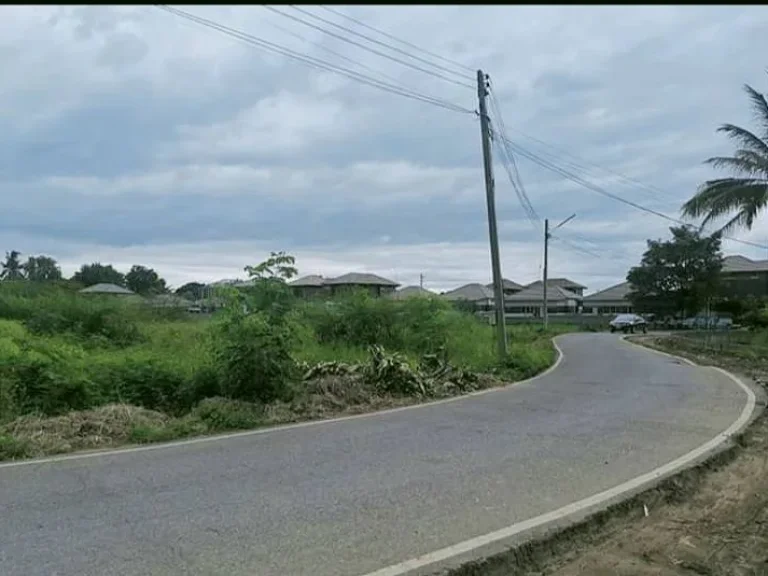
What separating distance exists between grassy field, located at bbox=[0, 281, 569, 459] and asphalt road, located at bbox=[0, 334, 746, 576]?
120cm

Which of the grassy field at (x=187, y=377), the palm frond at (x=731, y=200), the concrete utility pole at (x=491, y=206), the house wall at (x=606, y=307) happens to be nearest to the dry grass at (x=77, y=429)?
the grassy field at (x=187, y=377)

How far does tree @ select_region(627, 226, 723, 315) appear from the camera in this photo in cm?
6253

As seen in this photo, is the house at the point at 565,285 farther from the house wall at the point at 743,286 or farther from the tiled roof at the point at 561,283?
the house wall at the point at 743,286

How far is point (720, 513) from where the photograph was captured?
645 cm

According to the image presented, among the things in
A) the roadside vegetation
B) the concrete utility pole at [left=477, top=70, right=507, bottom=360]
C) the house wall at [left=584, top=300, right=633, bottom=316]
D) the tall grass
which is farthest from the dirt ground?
the house wall at [left=584, top=300, right=633, bottom=316]

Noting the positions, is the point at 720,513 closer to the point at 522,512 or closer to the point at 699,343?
the point at 522,512

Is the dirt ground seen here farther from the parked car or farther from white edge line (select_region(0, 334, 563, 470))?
the parked car

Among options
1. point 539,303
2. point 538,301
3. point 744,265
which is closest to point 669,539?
point 744,265

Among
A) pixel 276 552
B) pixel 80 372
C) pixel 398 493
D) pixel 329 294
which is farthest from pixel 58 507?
pixel 329 294

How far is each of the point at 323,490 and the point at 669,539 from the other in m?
3.08

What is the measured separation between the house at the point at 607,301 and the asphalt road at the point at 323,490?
86.8m

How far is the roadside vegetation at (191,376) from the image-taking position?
1005 cm

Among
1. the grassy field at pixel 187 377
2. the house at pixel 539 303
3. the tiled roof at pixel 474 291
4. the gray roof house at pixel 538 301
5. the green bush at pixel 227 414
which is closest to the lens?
the grassy field at pixel 187 377

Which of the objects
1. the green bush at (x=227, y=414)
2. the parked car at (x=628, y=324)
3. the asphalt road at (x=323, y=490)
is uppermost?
the green bush at (x=227, y=414)
